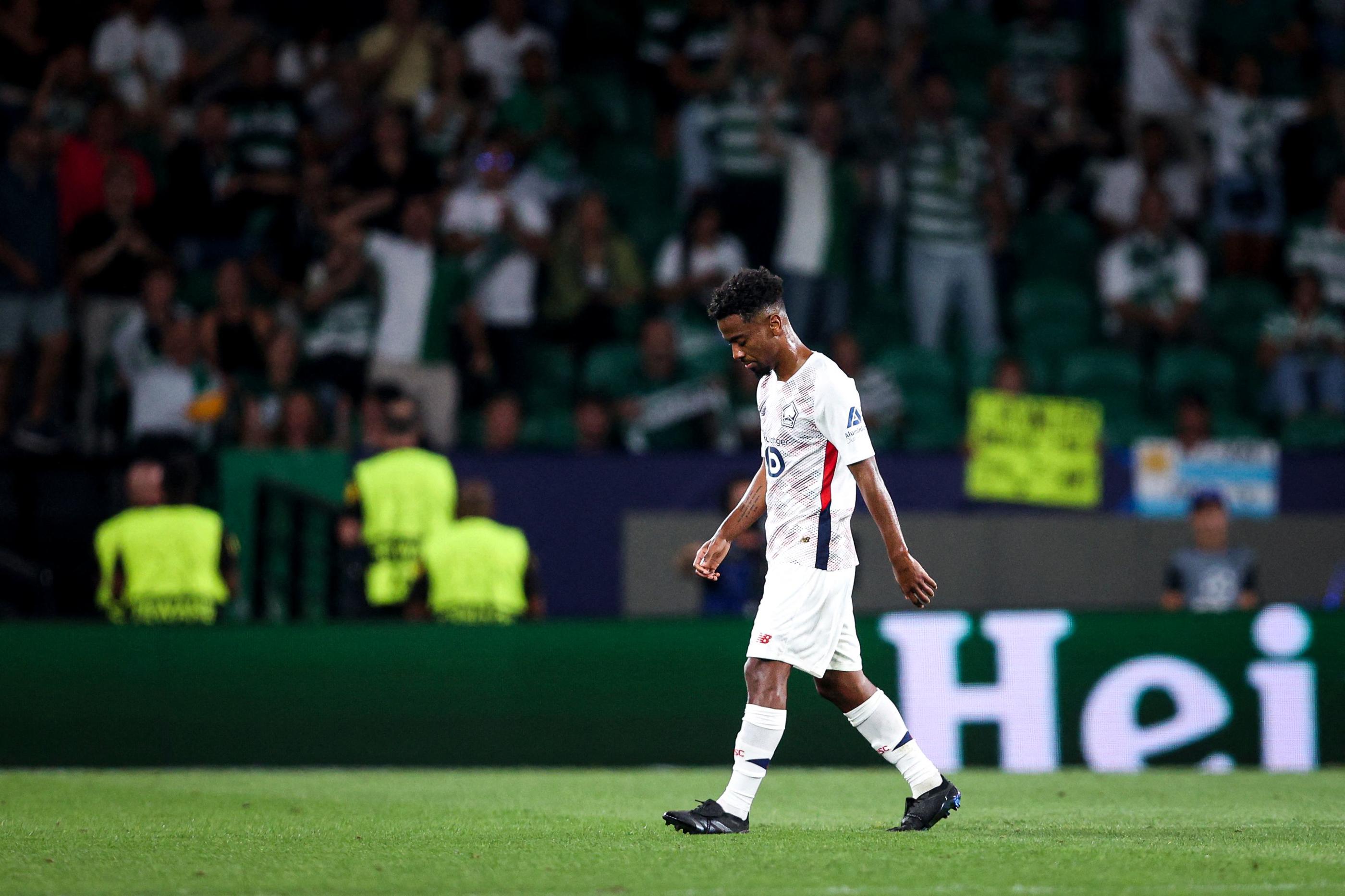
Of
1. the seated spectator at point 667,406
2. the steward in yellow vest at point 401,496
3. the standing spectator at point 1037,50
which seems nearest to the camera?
the steward in yellow vest at point 401,496

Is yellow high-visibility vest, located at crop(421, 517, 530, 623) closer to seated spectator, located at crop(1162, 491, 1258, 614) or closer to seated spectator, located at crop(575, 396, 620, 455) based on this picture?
seated spectator, located at crop(575, 396, 620, 455)

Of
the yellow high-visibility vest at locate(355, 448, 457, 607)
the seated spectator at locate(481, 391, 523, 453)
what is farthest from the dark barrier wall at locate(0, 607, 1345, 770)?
the seated spectator at locate(481, 391, 523, 453)

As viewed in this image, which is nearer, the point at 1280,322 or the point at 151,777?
the point at 151,777

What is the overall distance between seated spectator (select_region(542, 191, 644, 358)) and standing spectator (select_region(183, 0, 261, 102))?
3.65m

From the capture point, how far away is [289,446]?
1338 centimetres

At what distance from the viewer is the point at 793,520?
6.55 metres

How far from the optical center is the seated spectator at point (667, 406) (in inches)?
562

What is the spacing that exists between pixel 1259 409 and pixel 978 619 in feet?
17.9

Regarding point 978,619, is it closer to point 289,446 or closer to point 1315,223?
point 289,446

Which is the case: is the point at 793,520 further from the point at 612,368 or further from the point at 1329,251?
the point at 1329,251

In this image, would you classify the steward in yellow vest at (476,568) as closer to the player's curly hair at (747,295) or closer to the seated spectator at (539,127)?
the player's curly hair at (747,295)

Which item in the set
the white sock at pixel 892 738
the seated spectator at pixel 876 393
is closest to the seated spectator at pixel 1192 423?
the seated spectator at pixel 876 393

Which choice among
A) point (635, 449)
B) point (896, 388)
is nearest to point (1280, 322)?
point (896, 388)

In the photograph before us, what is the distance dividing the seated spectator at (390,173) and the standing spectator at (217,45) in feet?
6.36
